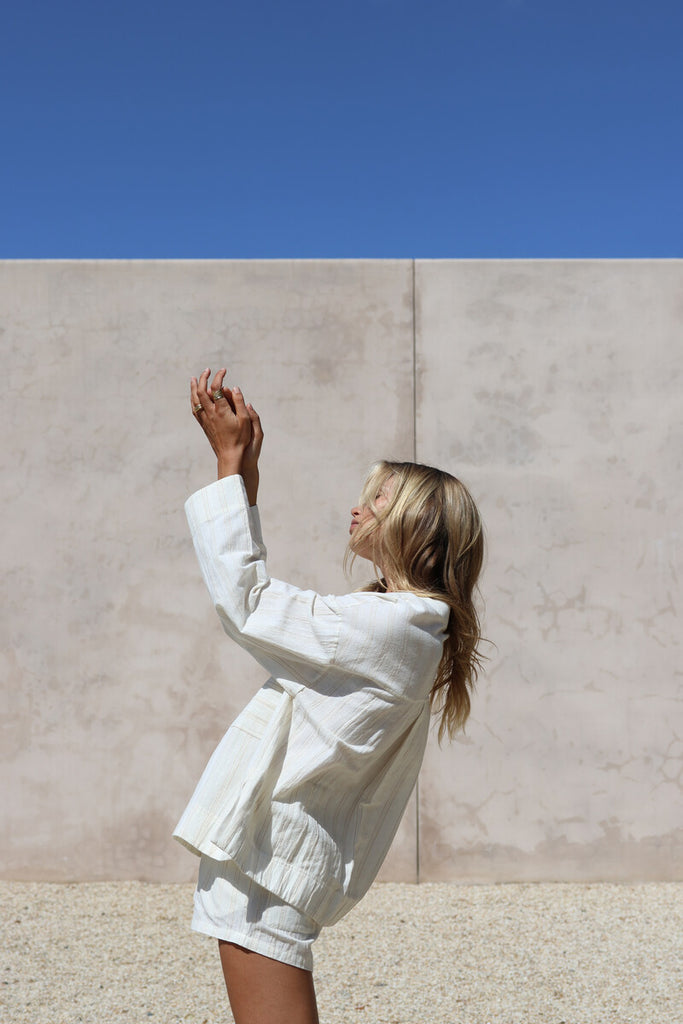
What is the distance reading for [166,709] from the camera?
3.94 metres

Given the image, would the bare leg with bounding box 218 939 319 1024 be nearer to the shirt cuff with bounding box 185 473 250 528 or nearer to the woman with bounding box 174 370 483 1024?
the woman with bounding box 174 370 483 1024

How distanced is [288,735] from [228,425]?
461 mm

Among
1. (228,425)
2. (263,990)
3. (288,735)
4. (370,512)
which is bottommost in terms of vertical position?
(263,990)

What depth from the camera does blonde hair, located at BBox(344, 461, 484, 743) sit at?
1.43 m

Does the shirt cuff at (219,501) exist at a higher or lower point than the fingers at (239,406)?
lower

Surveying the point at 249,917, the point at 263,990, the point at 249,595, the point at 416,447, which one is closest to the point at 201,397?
the point at 249,595

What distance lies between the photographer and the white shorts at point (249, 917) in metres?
1.30

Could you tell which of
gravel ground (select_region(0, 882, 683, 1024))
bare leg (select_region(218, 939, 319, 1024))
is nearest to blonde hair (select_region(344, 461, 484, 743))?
bare leg (select_region(218, 939, 319, 1024))

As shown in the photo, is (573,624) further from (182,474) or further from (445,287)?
(182,474)

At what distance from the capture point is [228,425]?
1.37 metres

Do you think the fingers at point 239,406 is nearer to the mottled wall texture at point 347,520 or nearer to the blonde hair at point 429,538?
the blonde hair at point 429,538

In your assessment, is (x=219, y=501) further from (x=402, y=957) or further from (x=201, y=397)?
(x=402, y=957)

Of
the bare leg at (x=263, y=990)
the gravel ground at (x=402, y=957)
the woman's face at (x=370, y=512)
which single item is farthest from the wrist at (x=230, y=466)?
the gravel ground at (x=402, y=957)

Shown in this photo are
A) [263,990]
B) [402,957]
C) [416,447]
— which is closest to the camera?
[263,990]
